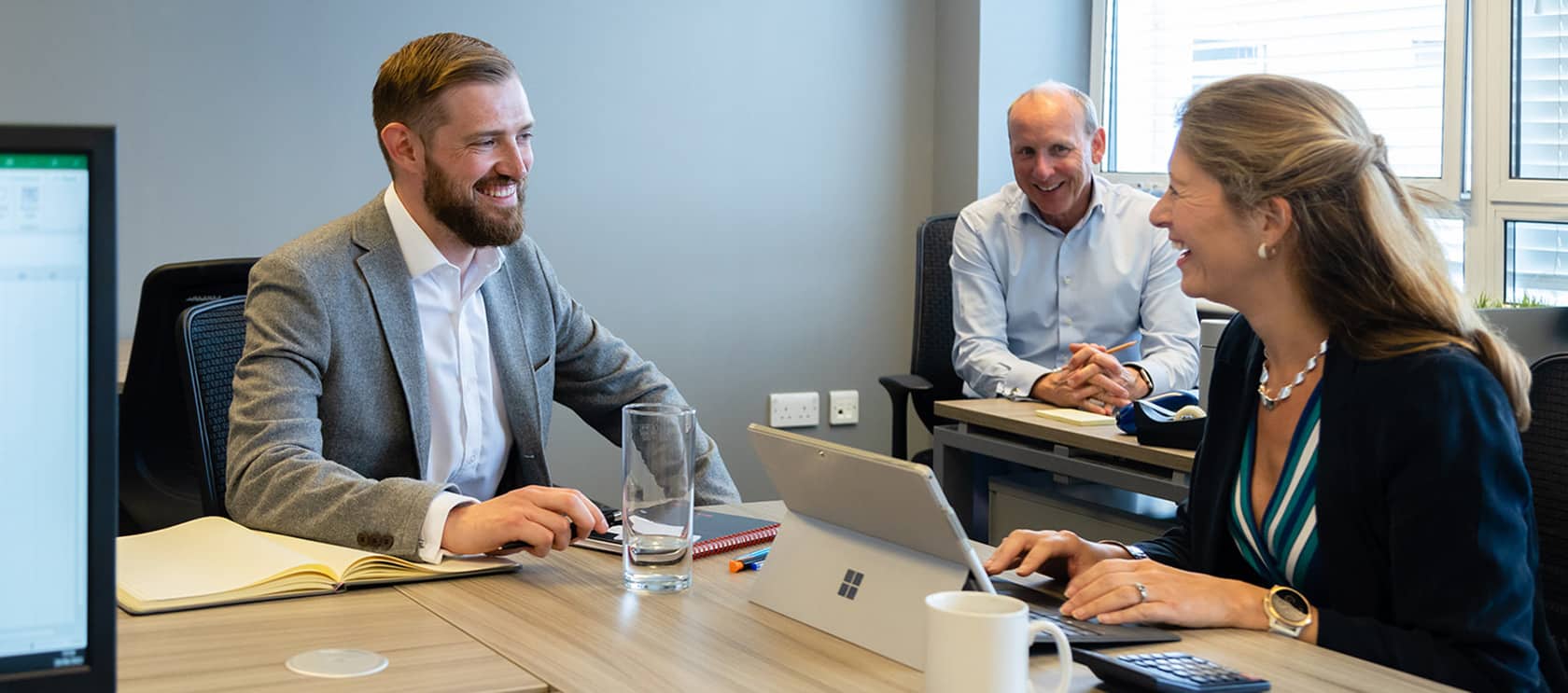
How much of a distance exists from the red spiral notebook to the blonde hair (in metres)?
0.64

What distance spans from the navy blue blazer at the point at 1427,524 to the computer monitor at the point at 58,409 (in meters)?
1.03

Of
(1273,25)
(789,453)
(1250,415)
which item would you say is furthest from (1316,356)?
(1273,25)

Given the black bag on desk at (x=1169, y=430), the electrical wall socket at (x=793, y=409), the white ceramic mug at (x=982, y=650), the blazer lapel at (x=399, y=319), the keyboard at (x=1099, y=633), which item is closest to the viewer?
the white ceramic mug at (x=982, y=650)

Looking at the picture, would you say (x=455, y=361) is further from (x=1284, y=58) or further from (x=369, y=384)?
(x=1284, y=58)

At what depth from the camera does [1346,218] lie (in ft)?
4.84

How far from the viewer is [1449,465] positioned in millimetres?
1312

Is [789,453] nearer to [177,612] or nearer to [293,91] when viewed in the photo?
[177,612]

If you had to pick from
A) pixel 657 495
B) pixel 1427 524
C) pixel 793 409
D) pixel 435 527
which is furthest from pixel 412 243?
pixel 793 409

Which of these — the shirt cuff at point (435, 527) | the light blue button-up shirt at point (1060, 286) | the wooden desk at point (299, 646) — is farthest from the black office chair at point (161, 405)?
the light blue button-up shirt at point (1060, 286)

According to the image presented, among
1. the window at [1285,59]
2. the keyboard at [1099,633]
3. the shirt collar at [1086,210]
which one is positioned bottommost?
the keyboard at [1099,633]

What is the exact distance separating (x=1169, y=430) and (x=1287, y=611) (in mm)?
1082

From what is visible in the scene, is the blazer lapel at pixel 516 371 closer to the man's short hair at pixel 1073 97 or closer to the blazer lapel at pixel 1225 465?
the blazer lapel at pixel 1225 465

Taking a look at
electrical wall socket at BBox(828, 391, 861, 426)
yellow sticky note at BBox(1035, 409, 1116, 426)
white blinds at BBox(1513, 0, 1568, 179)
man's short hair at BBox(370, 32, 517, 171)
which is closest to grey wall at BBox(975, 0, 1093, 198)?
electrical wall socket at BBox(828, 391, 861, 426)

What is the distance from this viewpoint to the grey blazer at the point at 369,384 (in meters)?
1.58
